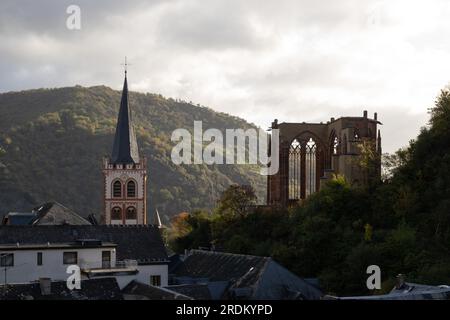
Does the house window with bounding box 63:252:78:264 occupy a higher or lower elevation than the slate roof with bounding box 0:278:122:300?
higher

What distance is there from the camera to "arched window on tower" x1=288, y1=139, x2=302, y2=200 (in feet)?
218

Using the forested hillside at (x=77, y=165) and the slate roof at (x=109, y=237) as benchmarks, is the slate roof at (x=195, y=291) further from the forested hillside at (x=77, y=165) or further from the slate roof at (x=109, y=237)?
the forested hillside at (x=77, y=165)

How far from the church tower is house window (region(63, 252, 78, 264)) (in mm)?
43989

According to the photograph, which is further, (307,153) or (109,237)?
(307,153)

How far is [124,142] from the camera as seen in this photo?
88562 millimetres

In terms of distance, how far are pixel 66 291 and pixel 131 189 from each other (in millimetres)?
57468

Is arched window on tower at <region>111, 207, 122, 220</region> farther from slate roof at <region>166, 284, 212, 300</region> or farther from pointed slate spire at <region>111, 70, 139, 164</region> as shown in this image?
slate roof at <region>166, 284, 212, 300</region>

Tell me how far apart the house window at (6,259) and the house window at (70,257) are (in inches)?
118

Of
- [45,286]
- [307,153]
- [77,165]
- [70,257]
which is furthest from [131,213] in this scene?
[45,286]

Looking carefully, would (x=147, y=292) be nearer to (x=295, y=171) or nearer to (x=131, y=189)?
(x=295, y=171)

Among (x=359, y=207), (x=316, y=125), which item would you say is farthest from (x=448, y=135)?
(x=316, y=125)

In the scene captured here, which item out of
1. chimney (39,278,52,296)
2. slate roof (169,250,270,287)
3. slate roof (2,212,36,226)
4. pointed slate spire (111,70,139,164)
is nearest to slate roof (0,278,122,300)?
chimney (39,278,52,296)
